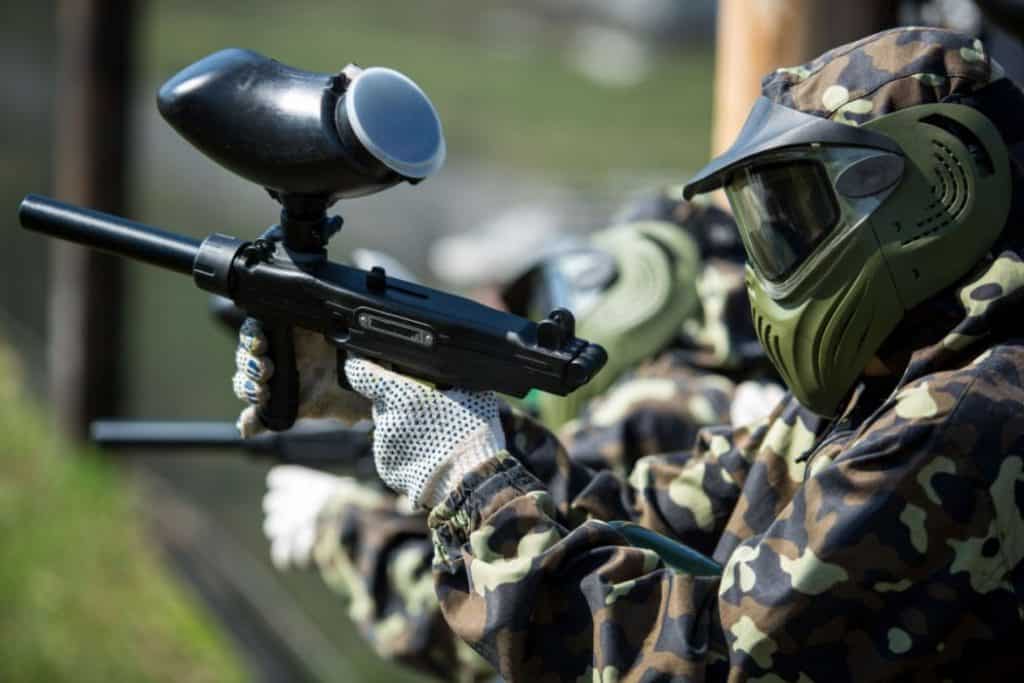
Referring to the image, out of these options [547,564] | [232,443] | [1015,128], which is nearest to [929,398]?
[1015,128]

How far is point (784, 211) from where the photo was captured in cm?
240

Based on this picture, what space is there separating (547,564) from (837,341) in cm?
57

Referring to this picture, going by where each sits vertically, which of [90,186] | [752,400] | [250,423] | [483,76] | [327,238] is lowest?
[483,76]

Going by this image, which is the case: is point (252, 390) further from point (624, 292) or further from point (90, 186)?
point (90, 186)

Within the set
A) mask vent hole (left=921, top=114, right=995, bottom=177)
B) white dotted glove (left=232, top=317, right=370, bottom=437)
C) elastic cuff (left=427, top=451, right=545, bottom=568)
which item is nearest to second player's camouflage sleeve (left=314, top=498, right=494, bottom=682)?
white dotted glove (left=232, top=317, right=370, bottom=437)

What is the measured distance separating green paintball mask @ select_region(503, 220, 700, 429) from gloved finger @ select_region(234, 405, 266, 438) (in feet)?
3.98

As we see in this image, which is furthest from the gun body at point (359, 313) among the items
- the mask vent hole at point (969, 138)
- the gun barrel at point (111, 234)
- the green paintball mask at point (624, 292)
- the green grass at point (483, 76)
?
the green grass at point (483, 76)

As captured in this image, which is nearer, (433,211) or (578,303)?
(578,303)

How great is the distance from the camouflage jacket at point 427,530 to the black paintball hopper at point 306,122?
115cm

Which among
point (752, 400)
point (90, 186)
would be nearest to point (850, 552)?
point (752, 400)

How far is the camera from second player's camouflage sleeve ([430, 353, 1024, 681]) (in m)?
2.13

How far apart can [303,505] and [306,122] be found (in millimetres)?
1781

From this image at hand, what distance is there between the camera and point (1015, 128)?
7.63ft

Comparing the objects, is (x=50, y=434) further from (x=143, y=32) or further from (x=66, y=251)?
(x=143, y=32)
